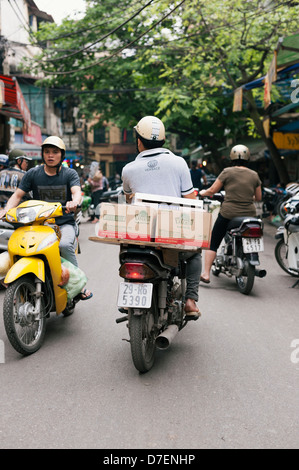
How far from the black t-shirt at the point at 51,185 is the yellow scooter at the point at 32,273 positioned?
52 cm

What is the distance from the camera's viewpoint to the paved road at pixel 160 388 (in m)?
2.73

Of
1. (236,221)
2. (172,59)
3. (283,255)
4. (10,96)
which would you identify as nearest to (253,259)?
(236,221)

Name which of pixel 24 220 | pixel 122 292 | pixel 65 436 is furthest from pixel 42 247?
pixel 65 436

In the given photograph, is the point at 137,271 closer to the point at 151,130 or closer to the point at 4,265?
the point at 151,130

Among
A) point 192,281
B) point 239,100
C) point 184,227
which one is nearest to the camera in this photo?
point 184,227

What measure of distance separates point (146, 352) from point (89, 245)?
753cm

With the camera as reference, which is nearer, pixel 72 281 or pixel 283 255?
pixel 72 281

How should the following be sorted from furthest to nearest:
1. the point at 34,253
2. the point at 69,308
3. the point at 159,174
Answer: the point at 69,308
the point at 34,253
the point at 159,174

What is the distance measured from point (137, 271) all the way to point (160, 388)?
807mm

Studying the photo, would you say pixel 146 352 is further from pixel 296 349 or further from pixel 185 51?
pixel 185 51

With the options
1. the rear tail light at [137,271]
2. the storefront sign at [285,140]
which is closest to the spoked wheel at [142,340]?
the rear tail light at [137,271]

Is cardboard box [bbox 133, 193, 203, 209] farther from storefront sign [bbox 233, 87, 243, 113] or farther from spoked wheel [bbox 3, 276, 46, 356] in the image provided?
storefront sign [bbox 233, 87, 243, 113]

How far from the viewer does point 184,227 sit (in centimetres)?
353

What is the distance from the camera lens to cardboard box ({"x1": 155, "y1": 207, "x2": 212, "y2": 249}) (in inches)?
138
